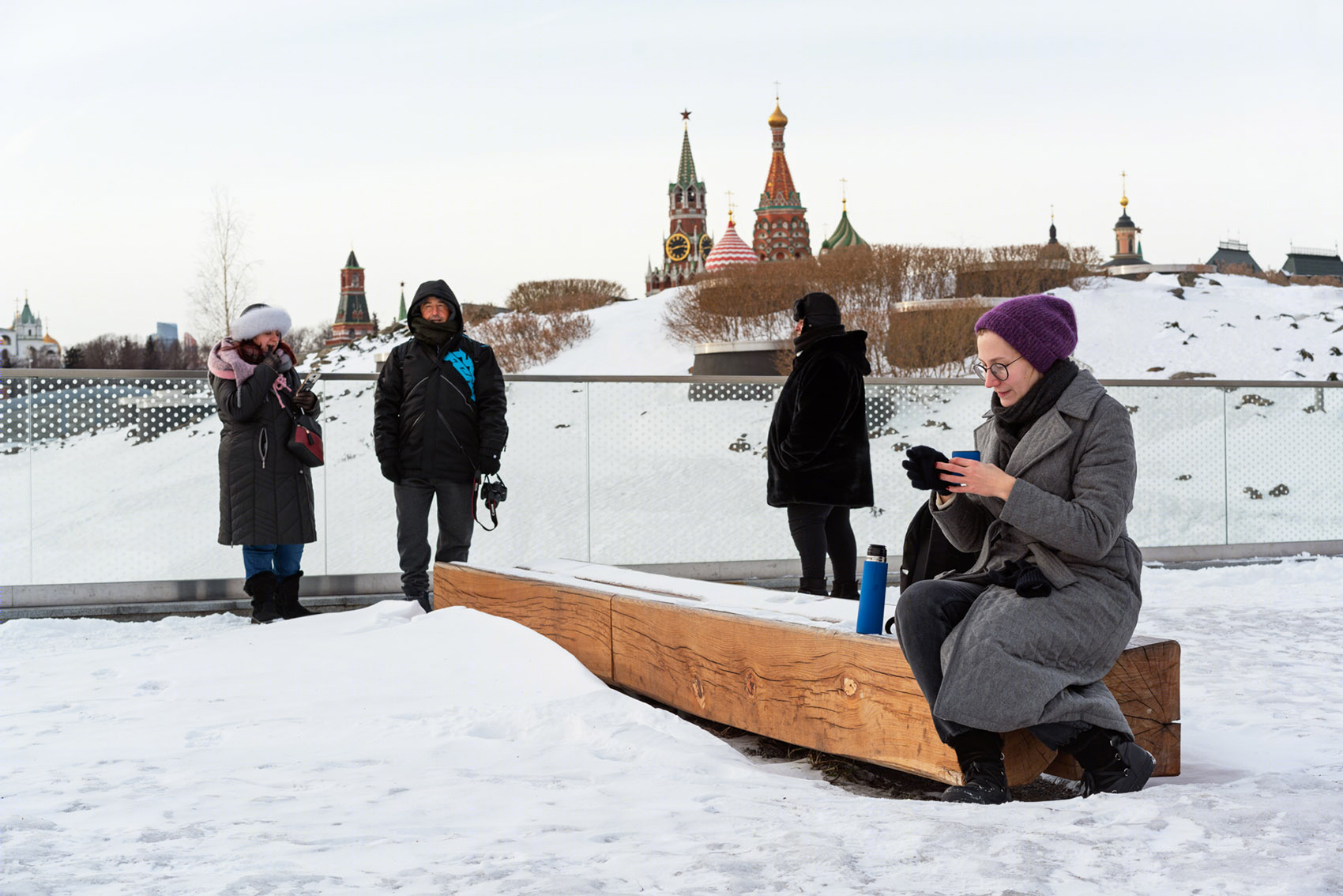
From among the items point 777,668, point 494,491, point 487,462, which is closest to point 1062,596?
point 777,668

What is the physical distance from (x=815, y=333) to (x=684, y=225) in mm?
97935

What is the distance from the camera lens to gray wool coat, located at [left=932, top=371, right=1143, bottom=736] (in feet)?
9.25

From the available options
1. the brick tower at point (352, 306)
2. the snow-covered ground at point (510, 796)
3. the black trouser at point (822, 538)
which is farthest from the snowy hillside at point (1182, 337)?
the brick tower at point (352, 306)

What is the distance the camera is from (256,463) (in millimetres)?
6086

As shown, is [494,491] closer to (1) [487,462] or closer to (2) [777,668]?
(1) [487,462]

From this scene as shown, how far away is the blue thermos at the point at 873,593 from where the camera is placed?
3.29 m

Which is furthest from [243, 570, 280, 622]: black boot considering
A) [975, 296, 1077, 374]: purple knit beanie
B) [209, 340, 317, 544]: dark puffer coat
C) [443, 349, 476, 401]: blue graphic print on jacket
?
[975, 296, 1077, 374]: purple knit beanie

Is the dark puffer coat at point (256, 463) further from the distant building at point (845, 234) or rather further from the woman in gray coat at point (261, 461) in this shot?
the distant building at point (845, 234)

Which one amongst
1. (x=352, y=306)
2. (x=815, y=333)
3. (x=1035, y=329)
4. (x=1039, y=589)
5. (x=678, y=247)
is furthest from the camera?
(x=352, y=306)

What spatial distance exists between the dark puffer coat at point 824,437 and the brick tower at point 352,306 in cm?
12808

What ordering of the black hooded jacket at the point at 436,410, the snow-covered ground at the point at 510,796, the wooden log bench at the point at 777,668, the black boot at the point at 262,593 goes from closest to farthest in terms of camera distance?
the snow-covered ground at the point at 510,796
the wooden log bench at the point at 777,668
the black hooded jacket at the point at 436,410
the black boot at the point at 262,593

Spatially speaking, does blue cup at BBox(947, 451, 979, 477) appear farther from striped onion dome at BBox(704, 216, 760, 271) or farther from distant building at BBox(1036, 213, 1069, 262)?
striped onion dome at BBox(704, 216, 760, 271)

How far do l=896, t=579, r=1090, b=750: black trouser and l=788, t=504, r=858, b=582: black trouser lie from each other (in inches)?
87.6

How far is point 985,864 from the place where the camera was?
230 cm
